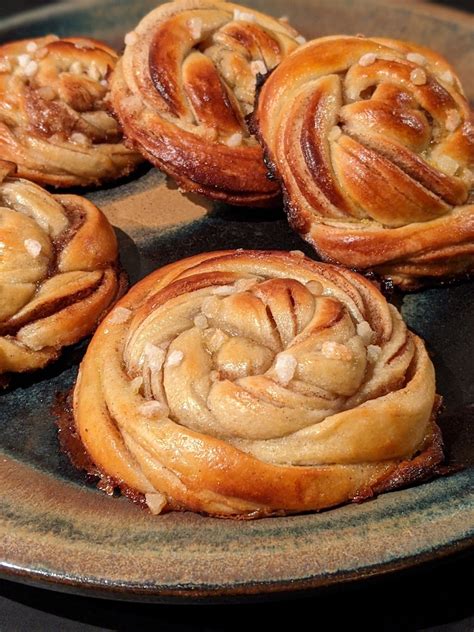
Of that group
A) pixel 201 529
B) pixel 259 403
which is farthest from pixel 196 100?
pixel 201 529

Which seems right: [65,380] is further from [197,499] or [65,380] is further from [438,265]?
[438,265]

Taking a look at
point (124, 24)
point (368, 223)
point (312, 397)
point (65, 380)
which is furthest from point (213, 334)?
point (124, 24)

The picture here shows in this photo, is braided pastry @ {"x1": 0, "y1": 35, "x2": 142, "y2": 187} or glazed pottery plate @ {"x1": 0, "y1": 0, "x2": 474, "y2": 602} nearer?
glazed pottery plate @ {"x1": 0, "y1": 0, "x2": 474, "y2": 602}

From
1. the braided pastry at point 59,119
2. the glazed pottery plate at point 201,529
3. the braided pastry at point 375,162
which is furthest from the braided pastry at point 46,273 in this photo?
the braided pastry at point 375,162

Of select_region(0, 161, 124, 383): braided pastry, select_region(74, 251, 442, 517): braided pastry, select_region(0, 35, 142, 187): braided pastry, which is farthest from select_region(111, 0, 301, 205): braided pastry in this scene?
select_region(74, 251, 442, 517): braided pastry

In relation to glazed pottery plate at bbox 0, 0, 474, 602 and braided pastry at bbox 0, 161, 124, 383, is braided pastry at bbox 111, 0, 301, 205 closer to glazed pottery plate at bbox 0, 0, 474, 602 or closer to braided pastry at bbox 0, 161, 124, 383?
braided pastry at bbox 0, 161, 124, 383

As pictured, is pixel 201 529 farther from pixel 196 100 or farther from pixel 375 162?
pixel 196 100
